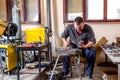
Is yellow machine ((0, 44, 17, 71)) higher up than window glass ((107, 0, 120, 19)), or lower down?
lower down

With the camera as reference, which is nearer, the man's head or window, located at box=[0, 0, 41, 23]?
the man's head

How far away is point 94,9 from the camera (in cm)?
539

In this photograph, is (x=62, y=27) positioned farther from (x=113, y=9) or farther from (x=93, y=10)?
(x=113, y=9)

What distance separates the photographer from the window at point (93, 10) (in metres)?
5.27

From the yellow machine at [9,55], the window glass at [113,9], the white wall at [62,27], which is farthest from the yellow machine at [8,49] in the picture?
the window glass at [113,9]

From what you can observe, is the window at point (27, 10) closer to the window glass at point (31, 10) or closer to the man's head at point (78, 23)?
the window glass at point (31, 10)

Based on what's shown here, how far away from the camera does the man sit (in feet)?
13.5

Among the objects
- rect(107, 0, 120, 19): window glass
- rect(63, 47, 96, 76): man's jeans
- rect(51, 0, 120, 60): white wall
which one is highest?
rect(107, 0, 120, 19): window glass

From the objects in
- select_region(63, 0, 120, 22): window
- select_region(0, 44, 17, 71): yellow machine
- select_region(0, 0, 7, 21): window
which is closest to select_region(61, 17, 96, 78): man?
select_region(0, 44, 17, 71): yellow machine

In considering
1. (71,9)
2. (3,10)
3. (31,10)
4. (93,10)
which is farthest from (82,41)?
(3,10)

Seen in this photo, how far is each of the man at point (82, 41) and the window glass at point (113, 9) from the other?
1.22 m

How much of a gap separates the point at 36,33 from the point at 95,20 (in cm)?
150

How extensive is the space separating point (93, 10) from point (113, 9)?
47cm

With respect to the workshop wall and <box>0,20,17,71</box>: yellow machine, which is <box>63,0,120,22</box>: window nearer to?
the workshop wall
